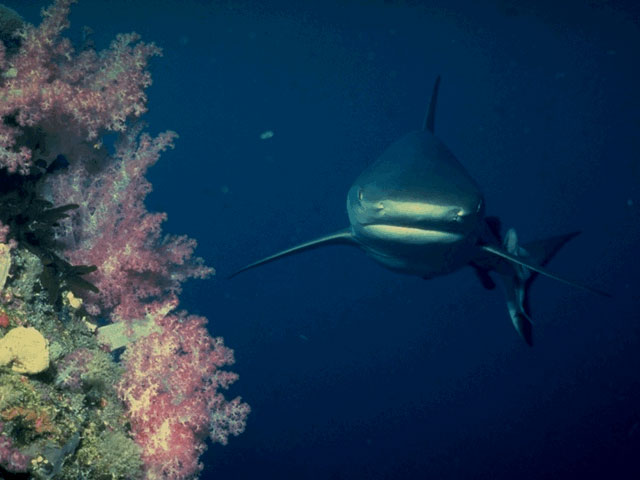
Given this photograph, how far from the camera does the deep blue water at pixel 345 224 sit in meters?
29.9

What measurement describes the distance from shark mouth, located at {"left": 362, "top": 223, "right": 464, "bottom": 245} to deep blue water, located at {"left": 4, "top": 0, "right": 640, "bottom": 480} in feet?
66.0

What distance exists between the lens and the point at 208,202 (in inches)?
2869

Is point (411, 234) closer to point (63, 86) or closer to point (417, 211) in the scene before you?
point (417, 211)

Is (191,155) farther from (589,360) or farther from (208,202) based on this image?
(589,360)

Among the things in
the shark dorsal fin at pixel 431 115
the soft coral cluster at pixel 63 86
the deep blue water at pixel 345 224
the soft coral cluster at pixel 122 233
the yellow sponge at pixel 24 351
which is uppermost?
the deep blue water at pixel 345 224

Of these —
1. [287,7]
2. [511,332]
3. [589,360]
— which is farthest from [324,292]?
[287,7]

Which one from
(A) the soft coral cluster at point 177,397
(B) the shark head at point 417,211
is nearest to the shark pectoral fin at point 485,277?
(B) the shark head at point 417,211

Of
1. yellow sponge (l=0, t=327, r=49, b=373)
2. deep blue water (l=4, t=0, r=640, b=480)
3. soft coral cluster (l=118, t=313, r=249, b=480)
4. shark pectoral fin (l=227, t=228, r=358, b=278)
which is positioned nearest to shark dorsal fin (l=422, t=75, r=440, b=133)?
shark pectoral fin (l=227, t=228, r=358, b=278)

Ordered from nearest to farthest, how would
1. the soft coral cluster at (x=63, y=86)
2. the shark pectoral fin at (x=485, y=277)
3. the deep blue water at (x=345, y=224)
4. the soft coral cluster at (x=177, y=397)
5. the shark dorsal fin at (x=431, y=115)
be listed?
the soft coral cluster at (x=177, y=397) → the soft coral cluster at (x=63, y=86) → the shark pectoral fin at (x=485, y=277) → the shark dorsal fin at (x=431, y=115) → the deep blue water at (x=345, y=224)

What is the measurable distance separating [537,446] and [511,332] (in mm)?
20782

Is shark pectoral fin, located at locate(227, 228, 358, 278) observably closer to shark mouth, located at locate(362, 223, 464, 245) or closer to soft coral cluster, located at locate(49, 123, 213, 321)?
shark mouth, located at locate(362, 223, 464, 245)

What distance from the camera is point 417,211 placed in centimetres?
384

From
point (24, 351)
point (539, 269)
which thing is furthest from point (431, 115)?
point (24, 351)

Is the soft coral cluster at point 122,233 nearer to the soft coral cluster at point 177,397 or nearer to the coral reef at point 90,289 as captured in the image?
the coral reef at point 90,289
